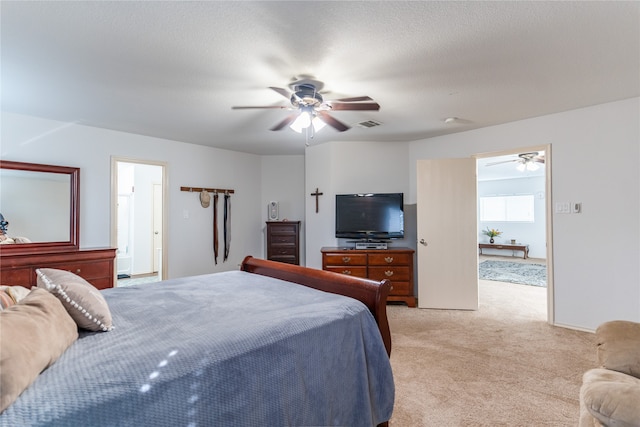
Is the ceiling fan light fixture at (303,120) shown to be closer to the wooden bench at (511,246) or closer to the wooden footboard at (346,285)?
the wooden footboard at (346,285)

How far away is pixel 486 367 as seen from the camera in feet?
7.93

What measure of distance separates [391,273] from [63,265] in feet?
12.3

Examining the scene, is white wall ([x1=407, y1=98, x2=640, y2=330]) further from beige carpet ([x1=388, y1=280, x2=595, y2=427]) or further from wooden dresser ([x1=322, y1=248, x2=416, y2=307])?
wooden dresser ([x1=322, y1=248, x2=416, y2=307])

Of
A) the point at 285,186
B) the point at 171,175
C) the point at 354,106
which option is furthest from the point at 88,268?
the point at 354,106

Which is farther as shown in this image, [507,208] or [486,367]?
[507,208]

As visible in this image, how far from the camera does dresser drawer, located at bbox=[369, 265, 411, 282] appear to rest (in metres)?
4.18

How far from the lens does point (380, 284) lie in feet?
5.97

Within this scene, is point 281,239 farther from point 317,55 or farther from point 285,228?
point 317,55

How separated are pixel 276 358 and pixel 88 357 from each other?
667 mm

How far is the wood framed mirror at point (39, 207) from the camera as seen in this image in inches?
131

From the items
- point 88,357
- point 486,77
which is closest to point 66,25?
point 88,357

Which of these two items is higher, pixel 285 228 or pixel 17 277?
pixel 285 228

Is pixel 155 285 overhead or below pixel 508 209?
below

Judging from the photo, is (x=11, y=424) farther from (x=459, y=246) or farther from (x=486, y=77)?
(x=459, y=246)
